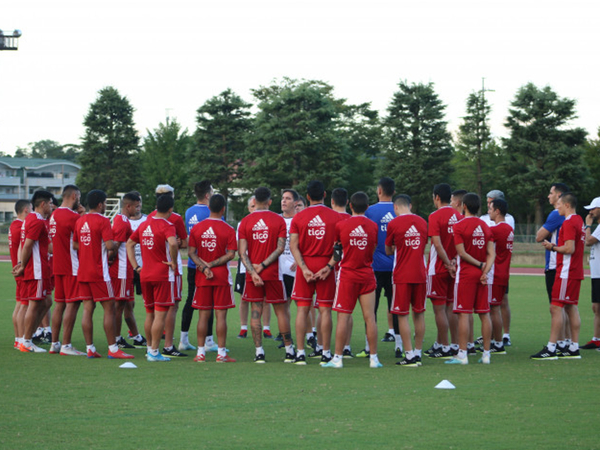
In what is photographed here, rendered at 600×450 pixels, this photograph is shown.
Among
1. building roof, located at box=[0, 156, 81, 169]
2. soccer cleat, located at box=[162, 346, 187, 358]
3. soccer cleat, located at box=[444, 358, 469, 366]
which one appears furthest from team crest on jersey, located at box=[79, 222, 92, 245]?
building roof, located at box=[0, 156, 81, 169]

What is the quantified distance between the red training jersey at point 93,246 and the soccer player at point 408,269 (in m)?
3.60

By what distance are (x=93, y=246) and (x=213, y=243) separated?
1570mm

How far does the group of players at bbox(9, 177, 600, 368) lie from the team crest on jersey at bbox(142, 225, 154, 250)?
0.05ft

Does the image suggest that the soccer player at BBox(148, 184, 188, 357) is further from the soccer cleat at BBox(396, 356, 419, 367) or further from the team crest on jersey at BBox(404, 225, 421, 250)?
the soccer cleat at BBox(396, 356, 419, 367)

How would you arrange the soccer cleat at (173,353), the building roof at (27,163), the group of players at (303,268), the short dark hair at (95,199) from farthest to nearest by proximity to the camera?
the building roof at (27,163), the soccer cleat at (173,353), the short dark hair at (95,199), the group of players at (303,268)

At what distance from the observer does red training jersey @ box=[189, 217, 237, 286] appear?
9.49 meters

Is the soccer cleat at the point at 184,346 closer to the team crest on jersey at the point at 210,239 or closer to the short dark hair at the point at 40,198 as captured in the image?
the team crest on jersey at the point at 210,239

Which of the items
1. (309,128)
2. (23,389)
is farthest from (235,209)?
(23,389)

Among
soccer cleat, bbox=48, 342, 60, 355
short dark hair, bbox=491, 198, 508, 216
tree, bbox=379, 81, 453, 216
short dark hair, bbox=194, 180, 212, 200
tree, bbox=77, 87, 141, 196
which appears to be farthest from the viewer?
tree, bbox=77, 87, 141, 196

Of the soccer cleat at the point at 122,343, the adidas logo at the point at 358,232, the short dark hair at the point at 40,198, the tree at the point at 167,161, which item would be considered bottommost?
the soccer cleat at the point at 122,343

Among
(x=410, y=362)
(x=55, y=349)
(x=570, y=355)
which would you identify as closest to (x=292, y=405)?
(x=410, y=362)

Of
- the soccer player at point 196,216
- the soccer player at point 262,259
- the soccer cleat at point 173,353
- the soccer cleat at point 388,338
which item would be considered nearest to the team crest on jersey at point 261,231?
the soccer player at point 262,259

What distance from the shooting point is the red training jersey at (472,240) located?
9531 mm

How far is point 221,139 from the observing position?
203 ft
